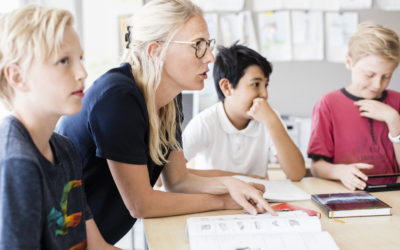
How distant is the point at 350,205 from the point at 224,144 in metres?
0.72

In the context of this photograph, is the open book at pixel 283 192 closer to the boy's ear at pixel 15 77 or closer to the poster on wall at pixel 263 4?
the boy's ear at pixel 15 77

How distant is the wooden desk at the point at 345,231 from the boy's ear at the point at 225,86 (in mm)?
748

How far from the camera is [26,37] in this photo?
73cm

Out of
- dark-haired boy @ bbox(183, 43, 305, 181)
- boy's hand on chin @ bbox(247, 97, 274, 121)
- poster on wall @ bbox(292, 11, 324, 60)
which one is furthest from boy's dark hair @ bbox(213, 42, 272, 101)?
poster on wall @ bbox(292, 11, 324, 60)

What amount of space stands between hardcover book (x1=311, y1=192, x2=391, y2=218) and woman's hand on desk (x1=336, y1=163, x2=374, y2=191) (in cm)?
15

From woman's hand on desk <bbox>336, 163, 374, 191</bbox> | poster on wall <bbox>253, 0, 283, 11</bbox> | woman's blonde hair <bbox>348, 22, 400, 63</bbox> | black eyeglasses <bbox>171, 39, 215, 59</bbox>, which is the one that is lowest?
woman's hand on desk <bbox>336, 163, 374, 191</bbox>

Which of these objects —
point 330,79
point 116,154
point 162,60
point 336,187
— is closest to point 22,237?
point 116,154

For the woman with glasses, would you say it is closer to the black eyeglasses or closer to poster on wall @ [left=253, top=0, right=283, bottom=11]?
the black eyeglasses

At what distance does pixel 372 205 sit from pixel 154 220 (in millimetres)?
603

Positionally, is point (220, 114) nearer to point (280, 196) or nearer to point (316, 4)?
point (280, 196)

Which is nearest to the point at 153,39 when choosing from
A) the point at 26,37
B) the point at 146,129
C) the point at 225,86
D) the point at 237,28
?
the point at 146,129

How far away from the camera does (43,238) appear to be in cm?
78

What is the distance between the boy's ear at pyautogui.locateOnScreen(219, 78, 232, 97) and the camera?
1.82m

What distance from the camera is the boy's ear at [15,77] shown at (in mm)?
729
